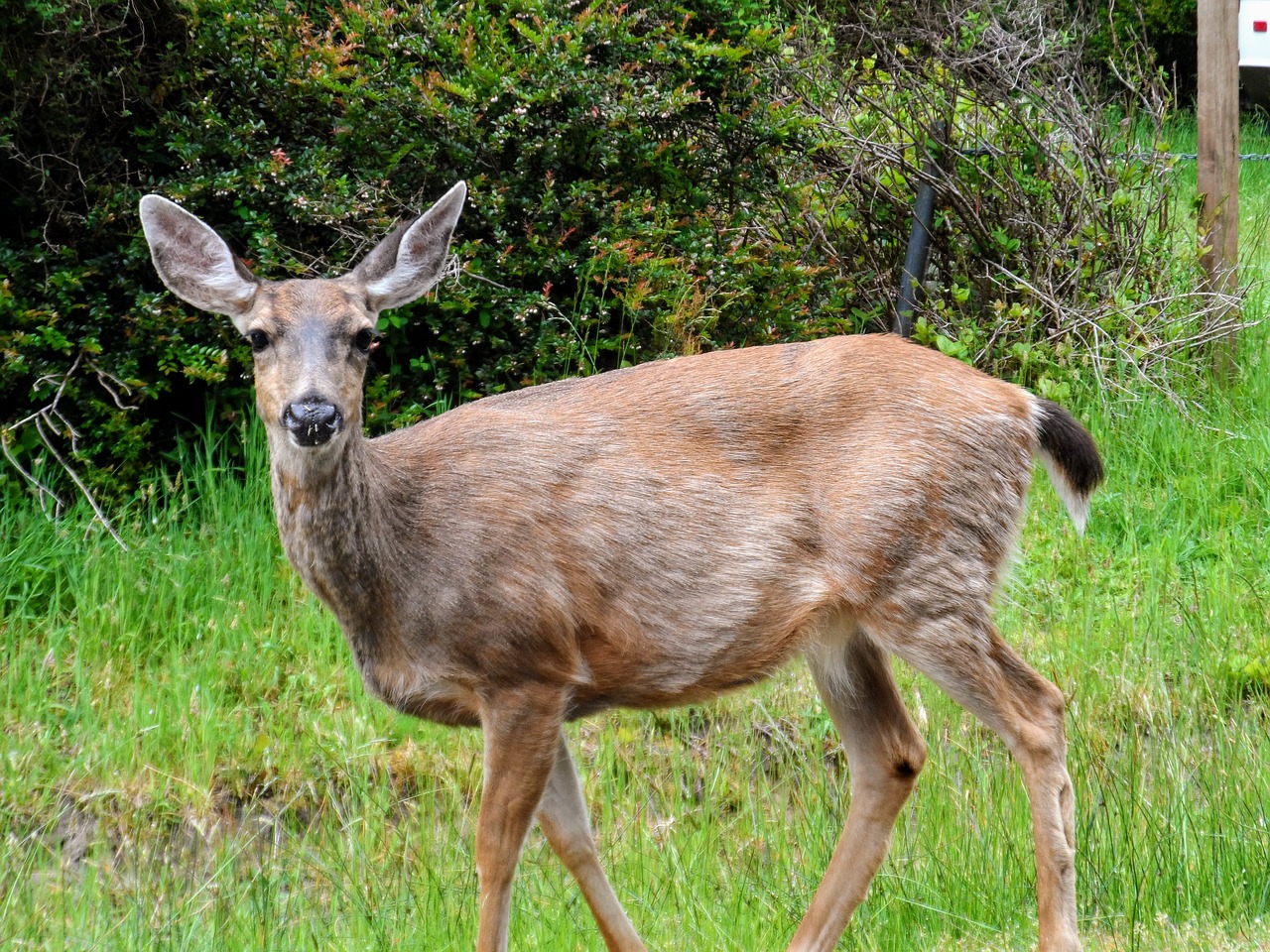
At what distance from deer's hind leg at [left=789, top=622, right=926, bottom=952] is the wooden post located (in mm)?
4094

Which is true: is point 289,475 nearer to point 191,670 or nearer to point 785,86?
point 191,670

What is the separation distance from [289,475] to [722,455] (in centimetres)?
121

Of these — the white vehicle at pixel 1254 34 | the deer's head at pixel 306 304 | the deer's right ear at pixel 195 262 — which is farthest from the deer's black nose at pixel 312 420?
the white vehicle at pixel 1254 34

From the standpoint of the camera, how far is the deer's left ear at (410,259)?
4371mm

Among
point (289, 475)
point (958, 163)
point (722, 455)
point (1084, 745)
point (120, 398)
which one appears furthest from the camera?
point (958, 163)

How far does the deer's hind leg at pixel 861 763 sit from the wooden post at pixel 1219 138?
13.4 feet

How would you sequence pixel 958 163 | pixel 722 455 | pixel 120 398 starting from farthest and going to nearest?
1. pixel 958 163
2. pixel 120 398
3. pixel 722 455

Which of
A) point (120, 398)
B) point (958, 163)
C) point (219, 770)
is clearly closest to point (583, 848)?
point (219, 770)

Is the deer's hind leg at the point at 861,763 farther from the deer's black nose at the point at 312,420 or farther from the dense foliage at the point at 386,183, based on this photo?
the dense foliage at the point at 386,183

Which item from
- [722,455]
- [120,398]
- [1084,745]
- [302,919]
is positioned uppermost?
[722,455]

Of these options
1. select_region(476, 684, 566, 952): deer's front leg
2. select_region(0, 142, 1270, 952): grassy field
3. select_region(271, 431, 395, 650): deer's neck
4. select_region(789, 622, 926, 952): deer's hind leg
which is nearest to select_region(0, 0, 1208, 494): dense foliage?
select_region(0, 142, 1270, 952): grassy field

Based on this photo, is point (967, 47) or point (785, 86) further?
point (967, 47)

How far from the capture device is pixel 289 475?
13.6ft

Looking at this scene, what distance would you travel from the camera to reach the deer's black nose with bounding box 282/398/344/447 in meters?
3.83
